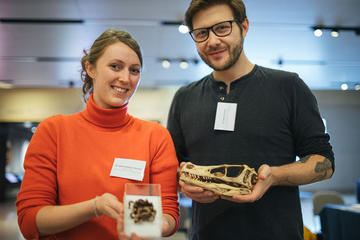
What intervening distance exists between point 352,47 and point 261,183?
20.8 ft

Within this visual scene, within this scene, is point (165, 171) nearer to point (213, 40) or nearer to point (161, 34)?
point (213, 40)

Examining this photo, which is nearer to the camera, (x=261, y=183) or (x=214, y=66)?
(x=261, y=183)

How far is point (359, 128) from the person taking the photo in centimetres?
985

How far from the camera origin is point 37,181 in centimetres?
137

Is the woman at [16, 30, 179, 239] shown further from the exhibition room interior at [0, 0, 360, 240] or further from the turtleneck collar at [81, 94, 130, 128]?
the exhibition room interior at [0, 0, 360, 240]

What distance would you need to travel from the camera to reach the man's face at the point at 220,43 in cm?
177

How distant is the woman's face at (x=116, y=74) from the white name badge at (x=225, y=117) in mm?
566

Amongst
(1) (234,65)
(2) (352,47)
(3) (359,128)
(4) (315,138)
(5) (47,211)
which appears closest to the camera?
(5) (47,211)

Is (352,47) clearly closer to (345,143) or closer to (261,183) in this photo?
(345,143)

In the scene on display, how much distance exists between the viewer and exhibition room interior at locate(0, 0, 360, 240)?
4820 millimetres

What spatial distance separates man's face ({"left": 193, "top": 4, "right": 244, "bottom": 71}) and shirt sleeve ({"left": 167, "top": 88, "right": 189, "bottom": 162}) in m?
0.44

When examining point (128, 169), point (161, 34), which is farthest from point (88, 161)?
point (161, 34)

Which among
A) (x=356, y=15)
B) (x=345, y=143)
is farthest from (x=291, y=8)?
(x=345, y=143)

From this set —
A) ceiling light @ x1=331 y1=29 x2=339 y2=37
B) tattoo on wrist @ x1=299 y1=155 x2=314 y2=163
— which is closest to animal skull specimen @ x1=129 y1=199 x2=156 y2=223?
tattoo on wrist @ x1=299 y1=155 x2=314 y2=163
